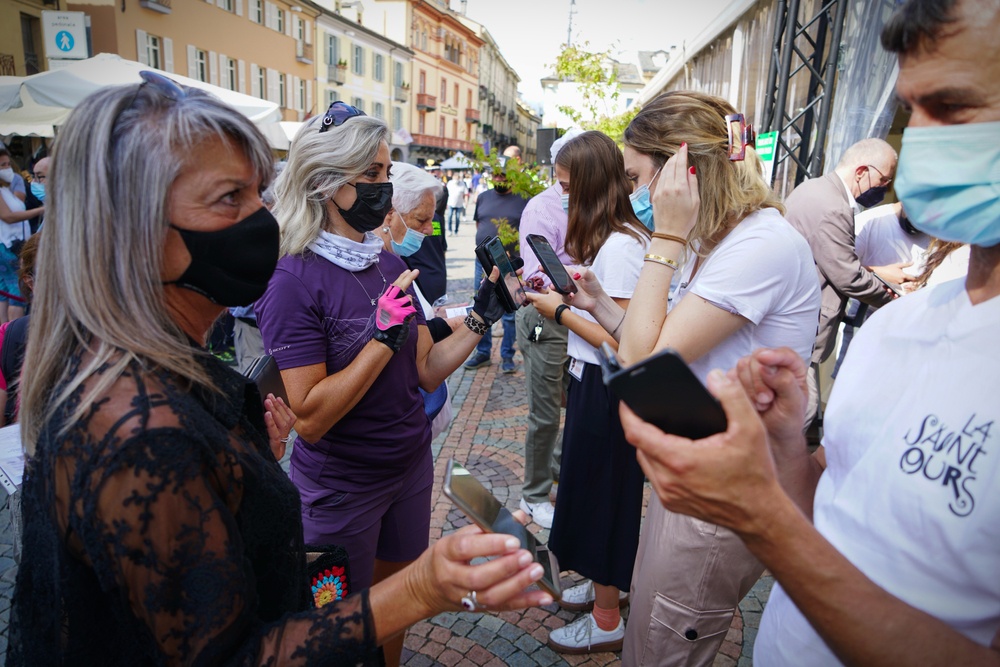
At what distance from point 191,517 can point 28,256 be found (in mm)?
3188

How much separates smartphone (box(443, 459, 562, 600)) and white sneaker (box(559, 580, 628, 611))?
74.6 inches

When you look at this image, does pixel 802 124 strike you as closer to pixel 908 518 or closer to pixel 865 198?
pixel 865 198

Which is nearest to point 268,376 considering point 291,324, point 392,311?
point 291,324

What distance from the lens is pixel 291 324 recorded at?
2.10m

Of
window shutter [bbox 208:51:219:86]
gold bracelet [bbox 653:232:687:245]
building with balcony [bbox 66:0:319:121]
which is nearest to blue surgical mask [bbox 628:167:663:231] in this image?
gold bracelet [bbox 653:232:687:245]

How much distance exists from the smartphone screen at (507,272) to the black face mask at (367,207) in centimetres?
65

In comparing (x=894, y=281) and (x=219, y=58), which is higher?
(x=219, y=58)

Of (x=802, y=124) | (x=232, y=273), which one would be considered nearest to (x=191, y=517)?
(x=232, y=273)

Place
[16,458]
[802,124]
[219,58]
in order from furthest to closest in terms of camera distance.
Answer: [219,58] < [802,124] < [16,458]

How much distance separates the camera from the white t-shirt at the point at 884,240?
469 cm

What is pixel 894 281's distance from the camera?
4.27 meters

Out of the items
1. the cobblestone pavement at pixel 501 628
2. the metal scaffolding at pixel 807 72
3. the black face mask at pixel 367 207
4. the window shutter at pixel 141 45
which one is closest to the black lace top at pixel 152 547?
the black face mask at pixel 367 207

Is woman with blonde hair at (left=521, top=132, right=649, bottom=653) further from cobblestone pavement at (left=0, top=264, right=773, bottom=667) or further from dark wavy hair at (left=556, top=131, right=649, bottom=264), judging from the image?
dark wavy hair at (left=556, top=131, right=649, bottom=264)

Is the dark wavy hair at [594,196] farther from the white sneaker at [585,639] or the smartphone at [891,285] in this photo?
the smartphone at [891,285]
